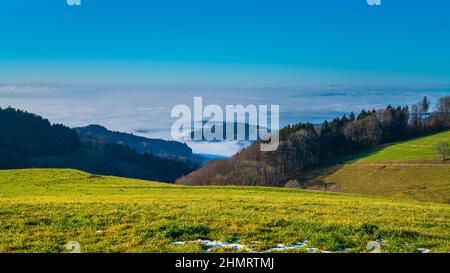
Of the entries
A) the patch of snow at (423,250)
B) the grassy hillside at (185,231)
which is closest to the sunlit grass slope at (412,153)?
the grassy hillside at (185,231)

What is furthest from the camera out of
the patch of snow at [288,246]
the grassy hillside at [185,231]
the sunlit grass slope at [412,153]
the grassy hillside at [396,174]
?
the sunlit grass slope at [412,153]

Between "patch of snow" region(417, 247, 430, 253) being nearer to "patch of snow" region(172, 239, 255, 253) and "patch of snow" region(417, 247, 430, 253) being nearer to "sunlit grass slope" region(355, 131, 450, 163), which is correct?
"patch of snow" region(172, 239, 255, 253)

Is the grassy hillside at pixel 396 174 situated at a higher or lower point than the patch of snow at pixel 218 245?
lower

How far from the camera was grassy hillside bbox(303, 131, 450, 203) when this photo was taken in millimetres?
117688

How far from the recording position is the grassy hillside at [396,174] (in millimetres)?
117688

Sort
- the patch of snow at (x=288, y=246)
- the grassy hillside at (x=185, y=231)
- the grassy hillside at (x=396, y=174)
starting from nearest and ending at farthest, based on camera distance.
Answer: the patch of snow at (x=288, y=246) → the grassy hillside at (x=185, y=231) → the grassy hillside at (x=396, y=174)

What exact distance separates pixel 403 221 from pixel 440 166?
4952 inches

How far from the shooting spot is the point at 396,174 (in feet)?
443

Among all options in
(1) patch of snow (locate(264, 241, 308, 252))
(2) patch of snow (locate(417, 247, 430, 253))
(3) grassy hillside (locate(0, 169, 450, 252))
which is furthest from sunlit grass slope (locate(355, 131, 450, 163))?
(1) patch of snow (locate(264, 241, 308, 252))

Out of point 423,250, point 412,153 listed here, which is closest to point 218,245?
point 423,250

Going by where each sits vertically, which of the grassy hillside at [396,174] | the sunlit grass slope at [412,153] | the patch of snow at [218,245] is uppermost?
the patch of snow at [218,245]

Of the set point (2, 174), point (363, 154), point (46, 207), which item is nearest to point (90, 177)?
point (2, 174)

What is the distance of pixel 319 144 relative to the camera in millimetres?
193375

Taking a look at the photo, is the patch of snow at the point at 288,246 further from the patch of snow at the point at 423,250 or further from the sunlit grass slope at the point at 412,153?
the sunlit grass slope at the point at 412,153
